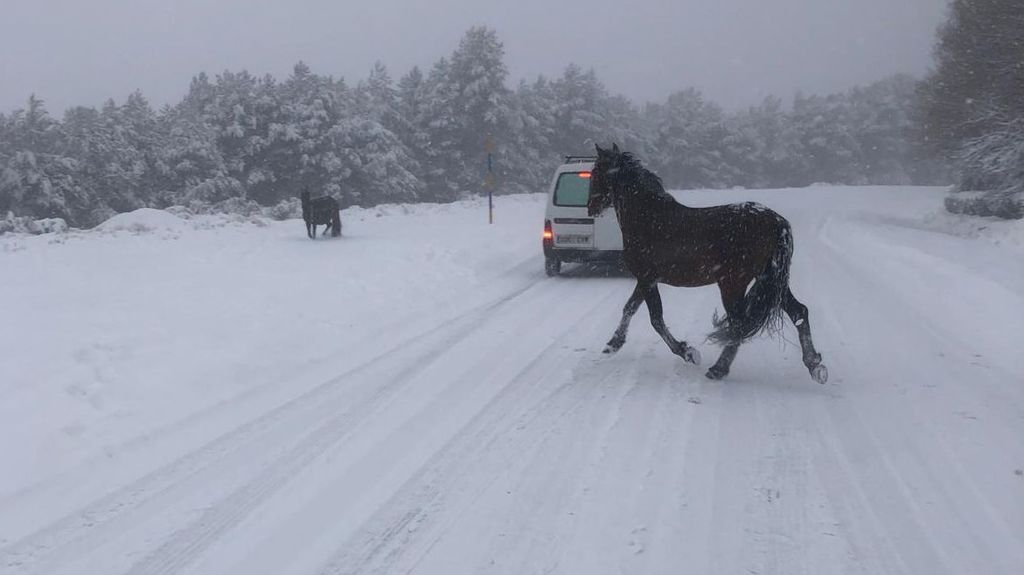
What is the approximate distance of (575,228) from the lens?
12.8m

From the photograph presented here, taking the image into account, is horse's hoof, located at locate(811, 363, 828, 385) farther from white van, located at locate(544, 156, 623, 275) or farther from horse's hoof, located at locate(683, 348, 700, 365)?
white van, located at locate(544, 156, 623, 275)

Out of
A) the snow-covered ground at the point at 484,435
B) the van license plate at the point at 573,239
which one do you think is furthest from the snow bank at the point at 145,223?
the van license plate at the point at 573,239

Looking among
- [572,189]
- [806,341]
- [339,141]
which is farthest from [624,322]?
[339,141]

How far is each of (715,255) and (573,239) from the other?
Answer: 6490 millimetres

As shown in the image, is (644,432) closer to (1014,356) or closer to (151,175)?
(1014,356)

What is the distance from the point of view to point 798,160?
8950cm

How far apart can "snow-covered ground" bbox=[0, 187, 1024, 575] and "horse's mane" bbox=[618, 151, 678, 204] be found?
1.63 metres

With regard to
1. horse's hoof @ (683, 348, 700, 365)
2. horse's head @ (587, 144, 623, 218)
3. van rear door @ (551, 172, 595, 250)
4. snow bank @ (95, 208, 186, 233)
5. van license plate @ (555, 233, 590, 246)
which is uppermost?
horse's head @ (587, 144, 623, 218)

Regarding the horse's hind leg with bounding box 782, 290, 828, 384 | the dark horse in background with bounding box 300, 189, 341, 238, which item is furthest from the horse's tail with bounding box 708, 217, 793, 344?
the dark horse in background with bounding box 300, 189, 341, 238

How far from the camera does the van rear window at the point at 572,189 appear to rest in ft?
42.3

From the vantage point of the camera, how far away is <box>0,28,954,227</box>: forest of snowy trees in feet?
137

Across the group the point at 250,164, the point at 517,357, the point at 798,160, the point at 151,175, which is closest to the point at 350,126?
the point at 250,164

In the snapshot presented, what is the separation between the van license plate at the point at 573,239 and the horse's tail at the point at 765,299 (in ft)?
21.5

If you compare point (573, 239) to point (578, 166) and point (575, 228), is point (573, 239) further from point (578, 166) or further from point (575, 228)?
point (578, 166)
